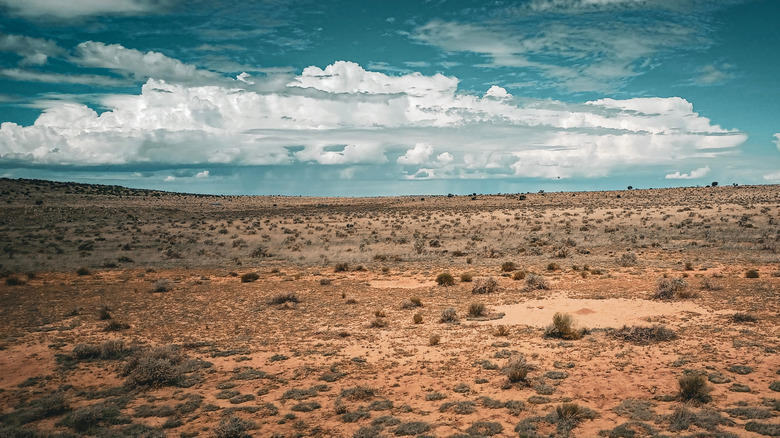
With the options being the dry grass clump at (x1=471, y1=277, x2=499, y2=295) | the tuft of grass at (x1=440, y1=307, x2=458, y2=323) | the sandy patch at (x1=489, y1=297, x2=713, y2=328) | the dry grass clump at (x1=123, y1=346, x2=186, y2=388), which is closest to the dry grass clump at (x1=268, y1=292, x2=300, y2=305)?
the tuft of grass at (x1=440, y1=307, x2=458, y2=323)

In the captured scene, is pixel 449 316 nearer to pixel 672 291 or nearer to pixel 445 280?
pixel 445 280

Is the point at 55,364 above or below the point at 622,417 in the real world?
below

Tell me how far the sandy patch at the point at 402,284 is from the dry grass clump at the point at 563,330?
9155mm

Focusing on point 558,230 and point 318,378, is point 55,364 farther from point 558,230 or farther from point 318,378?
point 558,230

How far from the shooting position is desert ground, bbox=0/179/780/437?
891 cm

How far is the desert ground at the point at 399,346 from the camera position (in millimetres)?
8914

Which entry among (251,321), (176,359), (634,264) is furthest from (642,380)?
(634,264)

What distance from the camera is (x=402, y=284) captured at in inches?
918

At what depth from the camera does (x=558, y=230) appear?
4250 cm

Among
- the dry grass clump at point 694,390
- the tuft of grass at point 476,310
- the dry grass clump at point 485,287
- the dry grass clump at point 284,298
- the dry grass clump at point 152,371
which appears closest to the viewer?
the dry grass clump at point 694,390

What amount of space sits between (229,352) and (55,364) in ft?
14.8

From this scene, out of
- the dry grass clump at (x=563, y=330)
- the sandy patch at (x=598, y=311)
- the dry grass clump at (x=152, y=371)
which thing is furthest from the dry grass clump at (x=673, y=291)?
the dry grass clump at (x=152, y=371)

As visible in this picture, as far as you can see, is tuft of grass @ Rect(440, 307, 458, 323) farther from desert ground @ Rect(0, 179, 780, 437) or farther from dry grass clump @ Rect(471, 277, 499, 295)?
dry grass clump @ Rect(471, 277, 499, 295)

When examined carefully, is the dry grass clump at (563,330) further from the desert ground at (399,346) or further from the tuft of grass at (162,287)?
the tuft of grass at (162,287)
